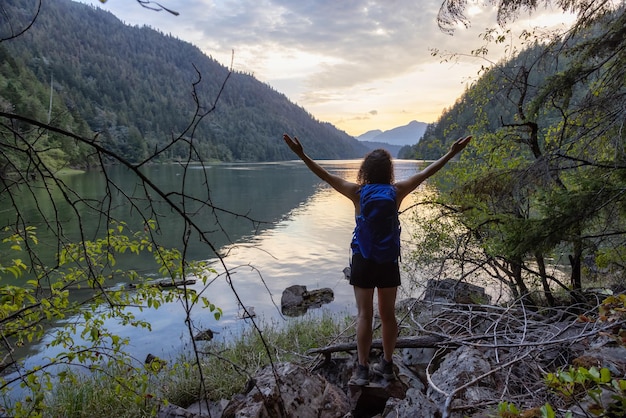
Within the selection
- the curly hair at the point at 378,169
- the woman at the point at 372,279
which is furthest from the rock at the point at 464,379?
the curly hair at the point at 378,169

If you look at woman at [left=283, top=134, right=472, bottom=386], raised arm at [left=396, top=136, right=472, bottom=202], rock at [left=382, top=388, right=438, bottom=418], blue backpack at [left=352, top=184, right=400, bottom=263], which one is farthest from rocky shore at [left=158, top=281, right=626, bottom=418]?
raised arm at [left=396, top=136, right=472, bottom=202]

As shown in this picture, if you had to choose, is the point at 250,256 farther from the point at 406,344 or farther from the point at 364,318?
the point at 364,318

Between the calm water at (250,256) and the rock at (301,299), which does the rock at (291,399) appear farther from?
the rock at (301,299)

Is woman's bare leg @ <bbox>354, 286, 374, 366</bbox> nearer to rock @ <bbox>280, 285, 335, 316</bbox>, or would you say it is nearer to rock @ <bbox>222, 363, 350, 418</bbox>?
rock @ <bbox>222, 363, 350, 418</bbox>

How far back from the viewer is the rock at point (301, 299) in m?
11.8

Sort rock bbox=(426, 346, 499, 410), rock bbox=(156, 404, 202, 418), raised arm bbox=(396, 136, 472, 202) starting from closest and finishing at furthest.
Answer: rock bbox=(426, 346, 499, 410) < raised arm bbox=(396, 136, 472, 202) < rock bbox=(156, 404, 202, 418)

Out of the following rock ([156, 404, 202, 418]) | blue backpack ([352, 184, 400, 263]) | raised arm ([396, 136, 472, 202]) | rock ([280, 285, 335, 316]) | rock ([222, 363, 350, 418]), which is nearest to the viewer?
rock ([222, 363, 350, 418])

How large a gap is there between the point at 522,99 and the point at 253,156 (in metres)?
139

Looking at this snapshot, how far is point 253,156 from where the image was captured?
464 feet

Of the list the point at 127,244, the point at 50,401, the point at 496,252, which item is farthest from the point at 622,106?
the point at 50,401

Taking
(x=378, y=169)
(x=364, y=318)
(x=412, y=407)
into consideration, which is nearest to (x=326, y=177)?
(x=378, y=169)

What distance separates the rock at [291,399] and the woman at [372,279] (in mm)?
264

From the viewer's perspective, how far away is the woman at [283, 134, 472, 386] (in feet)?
10.0

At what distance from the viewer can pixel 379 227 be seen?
297 cm
